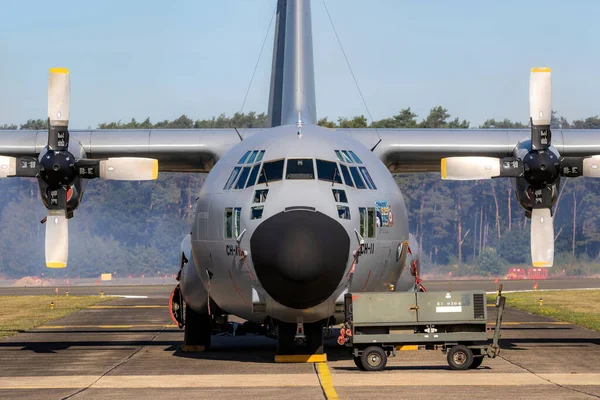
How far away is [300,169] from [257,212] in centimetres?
101

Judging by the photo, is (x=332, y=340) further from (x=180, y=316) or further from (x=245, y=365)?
(x=245, y=365)

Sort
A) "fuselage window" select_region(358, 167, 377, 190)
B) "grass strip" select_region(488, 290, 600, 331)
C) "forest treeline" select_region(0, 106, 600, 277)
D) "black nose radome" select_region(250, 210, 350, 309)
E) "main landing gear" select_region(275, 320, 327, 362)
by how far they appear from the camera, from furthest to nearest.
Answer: "forest treeline" select_region(0, 106, 600, 277), "grass strip" select_region(488, 290, 600, 331), "main landing gear" select_region(275, 320, 327, 362), "fuselage window" select_region(358, 167, 377, 190), "black nose radome" select_region(250, 210, 350, 309)

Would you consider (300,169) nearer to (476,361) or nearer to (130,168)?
(476,361)

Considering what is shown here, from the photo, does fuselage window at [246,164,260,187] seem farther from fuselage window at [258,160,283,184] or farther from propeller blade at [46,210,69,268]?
propeller blade at [46,210,69,268]

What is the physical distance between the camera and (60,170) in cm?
1928

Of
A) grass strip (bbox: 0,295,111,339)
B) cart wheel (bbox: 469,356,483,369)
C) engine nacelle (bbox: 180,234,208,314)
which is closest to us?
cart wheel (bbox: 469,356,483,369)

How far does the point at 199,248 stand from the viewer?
16.2m

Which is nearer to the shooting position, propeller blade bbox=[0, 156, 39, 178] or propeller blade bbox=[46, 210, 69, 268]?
propeller blade bbox=[0, 156, 39, 178]

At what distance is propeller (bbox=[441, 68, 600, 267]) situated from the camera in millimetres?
19078

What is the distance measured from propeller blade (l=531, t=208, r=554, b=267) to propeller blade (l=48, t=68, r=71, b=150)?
910 cm

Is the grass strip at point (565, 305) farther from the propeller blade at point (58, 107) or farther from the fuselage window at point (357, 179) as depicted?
the propeller blade at point (58, 107)

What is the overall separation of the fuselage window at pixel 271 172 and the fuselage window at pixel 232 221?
0.60 metres

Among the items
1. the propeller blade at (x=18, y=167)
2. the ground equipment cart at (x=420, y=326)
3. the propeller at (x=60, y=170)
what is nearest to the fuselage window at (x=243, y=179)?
the ground equipment cart at (x=420, y=326)

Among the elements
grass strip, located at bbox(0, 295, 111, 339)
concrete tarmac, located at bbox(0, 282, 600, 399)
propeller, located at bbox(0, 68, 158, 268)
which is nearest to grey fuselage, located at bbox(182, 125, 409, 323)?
concrete tarmac, located at bbox(0, 282, 600, 399)
